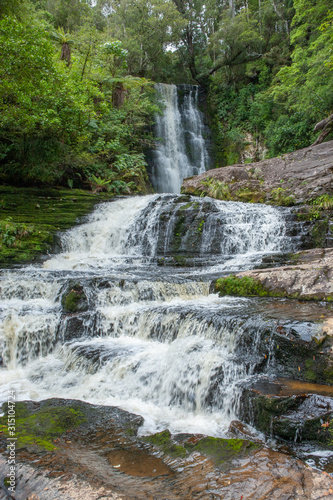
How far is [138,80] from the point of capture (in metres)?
19.5

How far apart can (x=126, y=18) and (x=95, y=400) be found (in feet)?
90.2

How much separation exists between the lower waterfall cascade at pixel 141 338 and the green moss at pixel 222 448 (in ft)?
2.33

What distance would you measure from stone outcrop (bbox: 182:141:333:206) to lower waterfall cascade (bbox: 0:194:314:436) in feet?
9.97

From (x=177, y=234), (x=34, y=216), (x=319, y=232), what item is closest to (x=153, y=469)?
(x=319, y=232)

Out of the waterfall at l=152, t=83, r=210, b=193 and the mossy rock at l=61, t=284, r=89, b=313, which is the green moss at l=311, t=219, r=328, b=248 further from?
the waterfall at l=152, t=83, r=210, b=193

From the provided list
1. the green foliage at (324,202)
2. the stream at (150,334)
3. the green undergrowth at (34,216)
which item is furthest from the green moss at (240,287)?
the green undergrowth at (34,216)

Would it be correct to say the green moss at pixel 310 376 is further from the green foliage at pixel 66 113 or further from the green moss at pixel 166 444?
the green foliage at pixel 66 113

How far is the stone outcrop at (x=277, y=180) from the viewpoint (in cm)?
1280

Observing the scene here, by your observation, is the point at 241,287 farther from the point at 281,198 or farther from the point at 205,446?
the point at 281,198

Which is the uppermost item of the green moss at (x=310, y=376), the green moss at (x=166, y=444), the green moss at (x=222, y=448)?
the green moss at (x=310, y=376)

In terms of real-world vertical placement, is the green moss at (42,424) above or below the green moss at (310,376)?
below

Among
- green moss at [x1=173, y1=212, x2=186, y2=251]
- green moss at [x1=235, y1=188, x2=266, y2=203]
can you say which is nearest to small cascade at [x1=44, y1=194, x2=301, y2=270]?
green moss at [x1=173, y1=212, x2=186, y2=251]

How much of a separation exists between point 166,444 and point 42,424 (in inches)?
55.2

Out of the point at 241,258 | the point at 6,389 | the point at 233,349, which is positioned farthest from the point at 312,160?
the point at 6,389
